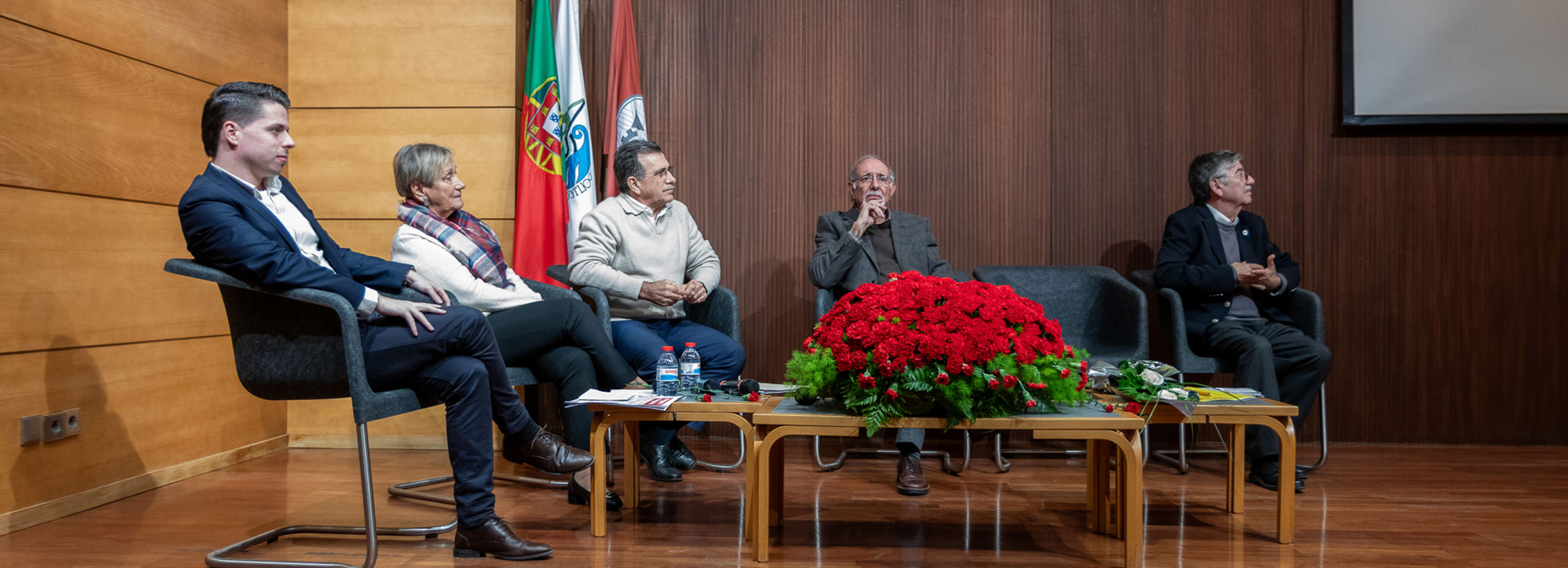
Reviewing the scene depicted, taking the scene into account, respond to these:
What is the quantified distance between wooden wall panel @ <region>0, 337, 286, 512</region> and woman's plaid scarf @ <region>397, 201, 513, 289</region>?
1040mm

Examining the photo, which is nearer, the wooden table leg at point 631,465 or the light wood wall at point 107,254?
the light wood wall at point 107,254

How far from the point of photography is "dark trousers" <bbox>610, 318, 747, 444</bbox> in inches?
130

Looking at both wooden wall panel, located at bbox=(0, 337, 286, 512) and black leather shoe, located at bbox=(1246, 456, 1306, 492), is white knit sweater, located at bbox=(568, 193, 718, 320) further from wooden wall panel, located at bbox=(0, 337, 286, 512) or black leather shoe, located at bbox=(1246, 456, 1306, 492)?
black leather shoe, located at bbox=(1246, 456, 1306, 492)

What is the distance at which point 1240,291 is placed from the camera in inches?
149

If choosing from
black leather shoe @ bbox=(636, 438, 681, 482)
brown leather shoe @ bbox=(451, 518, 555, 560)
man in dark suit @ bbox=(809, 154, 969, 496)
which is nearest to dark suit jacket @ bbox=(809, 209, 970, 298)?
man in dark suit @ bbox=(809, 154, 969, 496)

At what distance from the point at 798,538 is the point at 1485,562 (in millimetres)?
1705

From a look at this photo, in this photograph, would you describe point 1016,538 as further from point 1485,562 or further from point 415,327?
point 415,327

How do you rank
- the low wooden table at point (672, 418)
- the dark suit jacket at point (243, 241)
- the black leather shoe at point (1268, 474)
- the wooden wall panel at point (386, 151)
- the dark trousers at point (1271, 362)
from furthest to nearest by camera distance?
the wooden wall panel at point (386, 151) → the dark trousers at point (1271, 362) → the black leather shoe at point (1268, 474) → the low wooden table at point (672, 418) → the dark suit jacket at point (243, 241)

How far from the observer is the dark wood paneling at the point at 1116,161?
13.5 feet

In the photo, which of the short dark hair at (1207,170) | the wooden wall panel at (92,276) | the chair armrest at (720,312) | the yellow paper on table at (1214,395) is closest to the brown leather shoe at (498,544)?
the chair armrest at (720,312)

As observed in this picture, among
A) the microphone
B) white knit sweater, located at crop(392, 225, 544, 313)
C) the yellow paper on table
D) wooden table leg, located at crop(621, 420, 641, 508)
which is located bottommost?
wooden table leg, located at crop(621, 420, 641, 508)

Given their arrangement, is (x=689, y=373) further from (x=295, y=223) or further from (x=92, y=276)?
(x=92, y=276)

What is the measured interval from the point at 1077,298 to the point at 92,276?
137 inches

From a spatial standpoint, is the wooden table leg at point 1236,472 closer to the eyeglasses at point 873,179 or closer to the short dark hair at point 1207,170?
the short dark hair at point 1207,170
